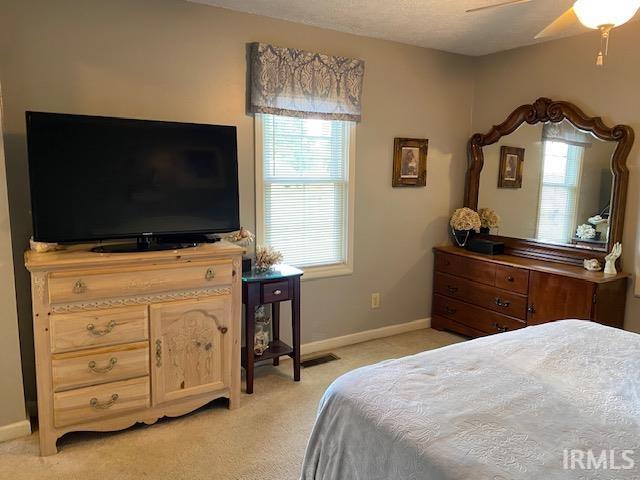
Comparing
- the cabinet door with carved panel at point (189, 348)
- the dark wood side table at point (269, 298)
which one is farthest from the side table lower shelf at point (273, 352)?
the cabinet door with carved panel at point (189, 348)

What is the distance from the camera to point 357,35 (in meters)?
3.60

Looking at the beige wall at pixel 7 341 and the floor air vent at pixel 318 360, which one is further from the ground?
the beige wall at pixel 7 341

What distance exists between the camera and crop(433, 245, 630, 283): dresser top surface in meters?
3.23

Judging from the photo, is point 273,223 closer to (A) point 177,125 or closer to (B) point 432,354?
(A) point 177,125

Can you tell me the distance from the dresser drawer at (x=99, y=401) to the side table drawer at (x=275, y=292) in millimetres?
839

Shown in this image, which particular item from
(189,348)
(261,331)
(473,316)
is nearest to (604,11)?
(189,348)

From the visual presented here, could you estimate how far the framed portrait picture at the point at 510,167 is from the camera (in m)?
3.96

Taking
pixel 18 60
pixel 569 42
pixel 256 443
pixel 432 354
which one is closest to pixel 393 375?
pixel 432 354

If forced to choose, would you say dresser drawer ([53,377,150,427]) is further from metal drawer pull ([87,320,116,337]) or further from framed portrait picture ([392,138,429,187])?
framed portrait picture ([392,138,429,187])

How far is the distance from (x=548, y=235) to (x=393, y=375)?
2.61m

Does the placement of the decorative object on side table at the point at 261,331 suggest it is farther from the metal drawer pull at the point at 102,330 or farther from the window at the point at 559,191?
the window at the point at 559,191

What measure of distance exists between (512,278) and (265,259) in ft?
6.19

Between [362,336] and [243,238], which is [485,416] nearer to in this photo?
[243,238]

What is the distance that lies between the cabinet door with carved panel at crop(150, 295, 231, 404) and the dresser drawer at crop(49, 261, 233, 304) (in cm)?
10
